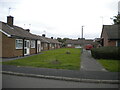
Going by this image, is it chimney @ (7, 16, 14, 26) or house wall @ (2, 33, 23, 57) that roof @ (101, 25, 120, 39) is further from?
chimney @ (7, 16, 14, 26)

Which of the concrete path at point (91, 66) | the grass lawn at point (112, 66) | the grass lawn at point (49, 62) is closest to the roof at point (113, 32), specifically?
the grass lawn at point (49, 62)

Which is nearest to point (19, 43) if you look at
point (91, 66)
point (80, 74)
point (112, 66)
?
point (91, 66)

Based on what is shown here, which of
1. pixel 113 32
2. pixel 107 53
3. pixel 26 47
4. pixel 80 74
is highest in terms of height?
pixel 113 32

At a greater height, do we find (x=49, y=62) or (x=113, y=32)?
(x=113, y=32)

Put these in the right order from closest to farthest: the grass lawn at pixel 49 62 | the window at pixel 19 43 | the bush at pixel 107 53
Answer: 1. the grass lawn at pixel 49 62
2. the bush at pixel 107 53
3. the window at pixel 19 43

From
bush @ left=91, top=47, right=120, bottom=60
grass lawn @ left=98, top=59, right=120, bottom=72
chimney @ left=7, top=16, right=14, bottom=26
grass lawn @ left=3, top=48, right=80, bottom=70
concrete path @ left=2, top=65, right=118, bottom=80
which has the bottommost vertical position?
concrete path @ left=2, top=65, right=118, bottom=80

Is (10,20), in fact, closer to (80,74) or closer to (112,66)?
(112,66)

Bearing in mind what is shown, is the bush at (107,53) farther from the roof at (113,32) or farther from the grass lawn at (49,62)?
the roof at (113,32)

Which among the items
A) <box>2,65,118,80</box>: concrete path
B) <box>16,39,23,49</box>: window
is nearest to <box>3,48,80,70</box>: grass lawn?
<box>2,65,118,80</box>: concrete path

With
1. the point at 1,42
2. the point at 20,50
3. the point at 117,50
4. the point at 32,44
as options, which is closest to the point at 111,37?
the point at 117,50

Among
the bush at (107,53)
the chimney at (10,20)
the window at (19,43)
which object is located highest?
the chimney at (10,20)

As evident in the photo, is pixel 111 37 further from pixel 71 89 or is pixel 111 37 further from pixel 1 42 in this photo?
pixel 71 89

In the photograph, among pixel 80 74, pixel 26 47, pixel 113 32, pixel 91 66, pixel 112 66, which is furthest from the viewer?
pixel 113 32

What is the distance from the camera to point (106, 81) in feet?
23.0
